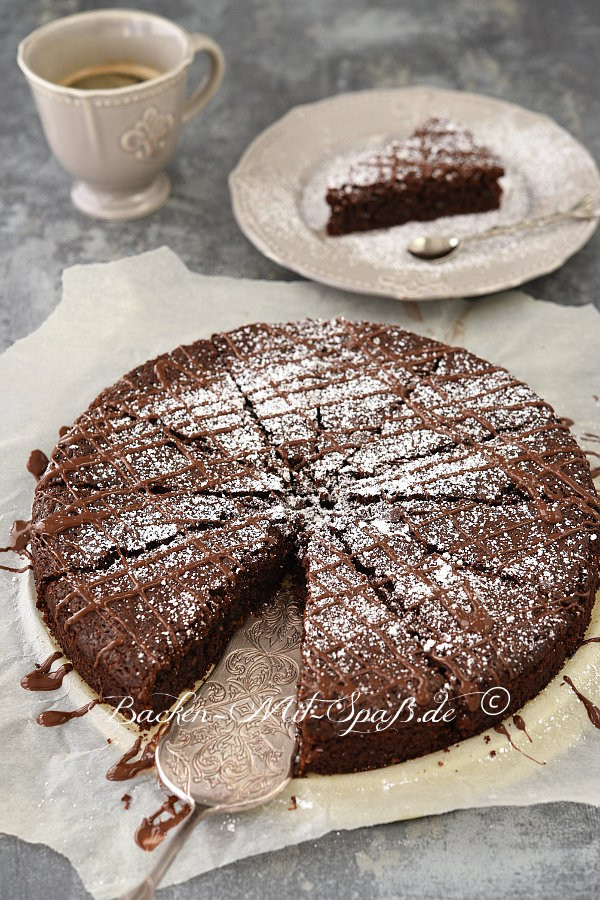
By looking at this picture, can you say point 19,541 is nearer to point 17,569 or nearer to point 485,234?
point 17,569

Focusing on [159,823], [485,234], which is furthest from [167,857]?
[485,234]

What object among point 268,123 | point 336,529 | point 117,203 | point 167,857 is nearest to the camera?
point 167,857

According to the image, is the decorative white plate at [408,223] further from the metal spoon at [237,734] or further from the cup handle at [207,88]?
the metal spoon at [237,734]

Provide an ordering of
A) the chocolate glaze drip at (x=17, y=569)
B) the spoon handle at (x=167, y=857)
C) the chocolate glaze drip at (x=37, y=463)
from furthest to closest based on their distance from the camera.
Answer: the chocolate glaze drip at (x=37, y=463) → the chocolate glaze drip at (x=17, y=569) → the spoon handle at (x=167, y=857)

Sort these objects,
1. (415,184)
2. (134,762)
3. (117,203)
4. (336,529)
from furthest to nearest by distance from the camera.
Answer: (117,203)
(415,184)
(336,529)
(134,762)

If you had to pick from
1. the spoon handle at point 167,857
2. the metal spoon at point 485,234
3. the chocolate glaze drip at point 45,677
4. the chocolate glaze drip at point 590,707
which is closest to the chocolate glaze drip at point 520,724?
the chocolate glaze drip at point 590,707
